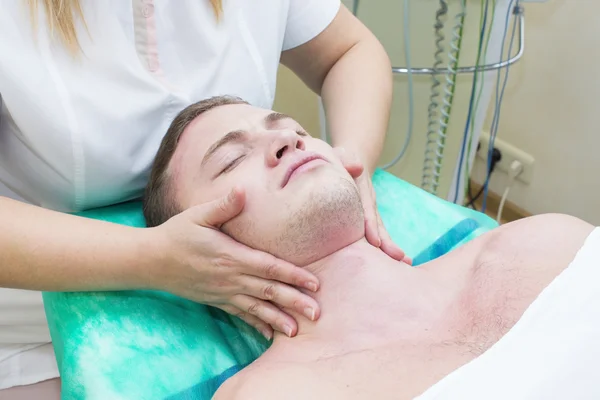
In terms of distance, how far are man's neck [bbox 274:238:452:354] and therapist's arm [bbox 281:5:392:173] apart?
1.10 ft

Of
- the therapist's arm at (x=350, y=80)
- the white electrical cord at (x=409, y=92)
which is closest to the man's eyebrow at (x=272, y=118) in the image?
the therapist's arm at (x=350, y=80)

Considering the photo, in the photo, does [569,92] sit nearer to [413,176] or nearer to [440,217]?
[413,176]

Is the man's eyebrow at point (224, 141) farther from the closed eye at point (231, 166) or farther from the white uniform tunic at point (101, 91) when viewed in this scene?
the white uniform tunic at point (101, 91)

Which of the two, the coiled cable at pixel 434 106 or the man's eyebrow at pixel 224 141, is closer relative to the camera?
the man's eyebrow at pixel 224 141

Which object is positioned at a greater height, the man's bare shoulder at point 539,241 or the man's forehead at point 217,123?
the man's forehead at point 217,123

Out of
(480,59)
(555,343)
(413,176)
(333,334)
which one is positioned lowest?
(413,176)

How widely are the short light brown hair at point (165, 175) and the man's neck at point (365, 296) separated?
0.30 meters

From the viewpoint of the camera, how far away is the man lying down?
716 millimetres

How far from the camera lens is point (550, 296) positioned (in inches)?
31.2

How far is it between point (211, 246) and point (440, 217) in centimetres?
59

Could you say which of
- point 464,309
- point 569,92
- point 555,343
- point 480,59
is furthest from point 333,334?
point 569,92

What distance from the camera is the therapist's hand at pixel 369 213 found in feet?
3.34

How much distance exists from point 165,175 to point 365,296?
0.44 meters

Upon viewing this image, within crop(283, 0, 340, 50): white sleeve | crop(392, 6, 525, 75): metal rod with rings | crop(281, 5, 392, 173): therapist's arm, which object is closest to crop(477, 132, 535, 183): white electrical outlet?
crop(392, 6, 525, 75): metal rod with rings
